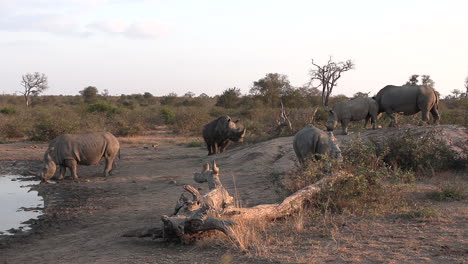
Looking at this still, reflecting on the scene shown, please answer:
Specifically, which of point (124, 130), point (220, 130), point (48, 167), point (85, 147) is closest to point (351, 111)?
point (220, 130)

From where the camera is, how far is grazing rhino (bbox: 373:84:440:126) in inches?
475

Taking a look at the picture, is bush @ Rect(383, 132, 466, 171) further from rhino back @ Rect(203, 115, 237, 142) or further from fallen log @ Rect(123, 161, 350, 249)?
rhino back @ Rect(203, 115, 237, 142)

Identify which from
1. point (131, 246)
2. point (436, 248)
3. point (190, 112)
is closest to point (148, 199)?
point (131, 246)


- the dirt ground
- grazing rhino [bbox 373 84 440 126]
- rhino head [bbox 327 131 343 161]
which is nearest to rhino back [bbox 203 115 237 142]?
the dirt ground

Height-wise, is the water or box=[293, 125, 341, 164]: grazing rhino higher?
box=[293, 125, 341, 164]: grazing rhino

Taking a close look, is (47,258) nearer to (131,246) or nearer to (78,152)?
(131,246)

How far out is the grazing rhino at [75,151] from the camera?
11.2m

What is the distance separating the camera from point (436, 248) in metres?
5.09

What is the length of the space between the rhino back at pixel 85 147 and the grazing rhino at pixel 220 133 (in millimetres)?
4095

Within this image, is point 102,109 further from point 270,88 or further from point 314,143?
point 314,143

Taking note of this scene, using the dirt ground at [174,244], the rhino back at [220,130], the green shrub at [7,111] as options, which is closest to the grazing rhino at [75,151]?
the dirt ground at [174,244]

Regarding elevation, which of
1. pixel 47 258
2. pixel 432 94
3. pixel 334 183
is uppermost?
pixel 432 94

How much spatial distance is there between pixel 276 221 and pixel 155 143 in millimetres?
14193

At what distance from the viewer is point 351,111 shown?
12.4 meters
